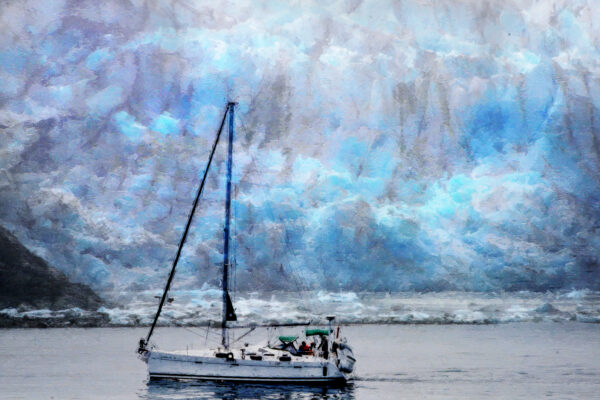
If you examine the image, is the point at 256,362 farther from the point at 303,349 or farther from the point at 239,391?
the point at 303,349

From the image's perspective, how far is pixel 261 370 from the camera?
86125mm

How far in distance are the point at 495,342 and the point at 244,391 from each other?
109 metres

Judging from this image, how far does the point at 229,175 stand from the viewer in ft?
304

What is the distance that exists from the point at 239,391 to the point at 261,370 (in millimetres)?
2980

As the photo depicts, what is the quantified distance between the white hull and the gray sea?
47.2 inches

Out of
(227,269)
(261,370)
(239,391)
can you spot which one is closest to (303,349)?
(261,370)

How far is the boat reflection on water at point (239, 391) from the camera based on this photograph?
84.6m

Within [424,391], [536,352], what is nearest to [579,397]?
[424,391]

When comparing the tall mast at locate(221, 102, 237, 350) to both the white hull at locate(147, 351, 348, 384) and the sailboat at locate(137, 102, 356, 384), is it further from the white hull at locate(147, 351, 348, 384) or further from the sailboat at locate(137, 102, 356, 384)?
the white hull at locate(147, 351, 348, 384)

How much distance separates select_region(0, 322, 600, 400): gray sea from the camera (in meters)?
89.0

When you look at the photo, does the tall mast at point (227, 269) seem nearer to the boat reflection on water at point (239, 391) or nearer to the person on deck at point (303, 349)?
the boat reflection on water at point (239, 391)

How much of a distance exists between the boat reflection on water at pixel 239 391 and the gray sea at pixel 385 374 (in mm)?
91

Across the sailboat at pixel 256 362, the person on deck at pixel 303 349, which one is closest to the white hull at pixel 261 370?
the sailboat at pixel 256 362

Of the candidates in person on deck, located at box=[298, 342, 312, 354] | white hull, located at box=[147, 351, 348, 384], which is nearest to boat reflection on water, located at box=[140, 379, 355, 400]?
white hull, located at box=[147, 351, 348, 384]
